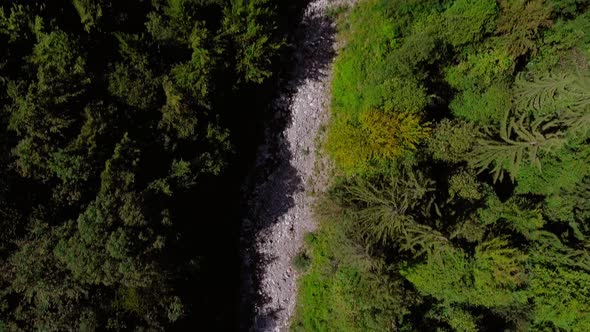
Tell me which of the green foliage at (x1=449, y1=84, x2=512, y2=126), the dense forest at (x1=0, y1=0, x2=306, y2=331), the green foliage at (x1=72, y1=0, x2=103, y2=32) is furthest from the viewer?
the green foliage at (x1=449, y1=84, x2=512, y2=126)

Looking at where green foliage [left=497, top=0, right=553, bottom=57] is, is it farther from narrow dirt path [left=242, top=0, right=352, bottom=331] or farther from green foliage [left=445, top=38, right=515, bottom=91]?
narrow dirt path [left=242, top=0, right=352, bottom=331]

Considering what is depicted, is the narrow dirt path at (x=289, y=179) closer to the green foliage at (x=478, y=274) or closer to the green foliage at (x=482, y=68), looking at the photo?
the green foliage at (x=482, y=68)

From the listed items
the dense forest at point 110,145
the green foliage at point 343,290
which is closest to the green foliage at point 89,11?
the dense forest at point 110,145

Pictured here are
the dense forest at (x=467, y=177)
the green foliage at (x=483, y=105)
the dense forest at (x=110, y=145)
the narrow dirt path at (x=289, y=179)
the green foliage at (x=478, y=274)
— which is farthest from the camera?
the narrow dirt path at (x=289, y=179)

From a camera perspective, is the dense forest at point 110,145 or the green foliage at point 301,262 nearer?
the dense forest at point 110,145

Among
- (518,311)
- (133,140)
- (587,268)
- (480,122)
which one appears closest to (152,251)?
(133,140)

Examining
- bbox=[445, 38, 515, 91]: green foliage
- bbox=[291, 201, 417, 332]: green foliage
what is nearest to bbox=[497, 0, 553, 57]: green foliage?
bbox=[445, 38, 515, 91]: green foliage

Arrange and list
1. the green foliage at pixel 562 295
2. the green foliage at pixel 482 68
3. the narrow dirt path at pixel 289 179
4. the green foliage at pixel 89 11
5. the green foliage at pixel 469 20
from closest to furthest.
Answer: the green foliage at pixel 89 11
the green foliage at pixel 562 295
the green foliage at pixel 469 20
the green foliage at pixel 482 68
the narrow dirt path at pixel 289 179

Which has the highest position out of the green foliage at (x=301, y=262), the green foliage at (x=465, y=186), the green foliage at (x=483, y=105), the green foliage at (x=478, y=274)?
the green foliage at (x=483, y=105)

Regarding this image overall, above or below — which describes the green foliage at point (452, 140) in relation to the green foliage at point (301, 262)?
above
